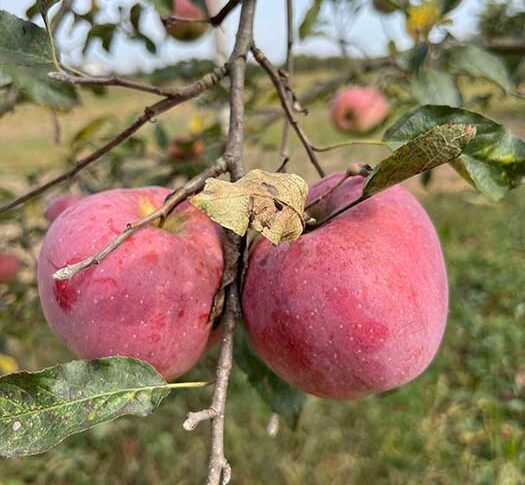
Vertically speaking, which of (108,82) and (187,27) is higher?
(108,82)

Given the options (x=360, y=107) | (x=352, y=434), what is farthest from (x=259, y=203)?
(x=360, y=107)

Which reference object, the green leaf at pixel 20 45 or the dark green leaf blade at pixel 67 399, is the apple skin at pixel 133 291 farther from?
the green leaf at pixel 20 45

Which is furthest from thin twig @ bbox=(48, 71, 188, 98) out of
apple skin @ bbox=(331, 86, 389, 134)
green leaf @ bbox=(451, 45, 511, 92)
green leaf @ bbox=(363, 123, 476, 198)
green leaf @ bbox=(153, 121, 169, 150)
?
apple skin @ bbox=(331, 86, 389, 134)

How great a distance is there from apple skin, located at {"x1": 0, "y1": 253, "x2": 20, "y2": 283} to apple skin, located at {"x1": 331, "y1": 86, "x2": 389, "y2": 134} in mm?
1087

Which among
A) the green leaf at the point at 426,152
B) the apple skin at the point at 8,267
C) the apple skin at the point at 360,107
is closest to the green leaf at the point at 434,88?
the green leaf at the point at 426,152

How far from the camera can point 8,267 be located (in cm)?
176

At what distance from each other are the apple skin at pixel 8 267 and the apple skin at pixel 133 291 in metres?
1.20

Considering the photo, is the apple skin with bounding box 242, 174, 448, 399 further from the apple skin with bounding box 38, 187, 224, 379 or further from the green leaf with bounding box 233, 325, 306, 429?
the green leaf with bounding box 233, 325, 306, 429

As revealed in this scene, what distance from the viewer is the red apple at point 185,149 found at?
1544 mm

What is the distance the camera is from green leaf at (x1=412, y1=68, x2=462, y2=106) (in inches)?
38.8

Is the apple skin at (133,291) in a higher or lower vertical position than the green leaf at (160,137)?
higher

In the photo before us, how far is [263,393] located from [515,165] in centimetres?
37

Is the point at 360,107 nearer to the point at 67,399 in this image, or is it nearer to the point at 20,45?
the point at 20,45

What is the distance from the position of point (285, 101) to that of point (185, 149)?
2.65ft
